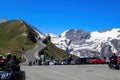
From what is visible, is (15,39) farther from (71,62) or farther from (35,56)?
(71,62)

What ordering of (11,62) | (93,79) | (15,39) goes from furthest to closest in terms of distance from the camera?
(15,39) < (93,79) < (11,62)

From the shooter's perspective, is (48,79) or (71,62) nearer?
(48,79)

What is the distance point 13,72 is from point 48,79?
316 inches

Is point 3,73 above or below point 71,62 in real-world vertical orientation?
below

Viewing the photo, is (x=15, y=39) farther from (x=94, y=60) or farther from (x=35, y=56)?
(x=94, y=60)

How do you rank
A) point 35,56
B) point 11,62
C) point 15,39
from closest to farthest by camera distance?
point 11,62 < point 35,56 < point 15,39

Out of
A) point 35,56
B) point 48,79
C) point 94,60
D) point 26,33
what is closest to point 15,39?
point 26,33

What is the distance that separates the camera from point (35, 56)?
132000 mm

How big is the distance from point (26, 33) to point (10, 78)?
179565mm

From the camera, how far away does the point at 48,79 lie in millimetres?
24609

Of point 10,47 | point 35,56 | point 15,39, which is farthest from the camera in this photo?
point 15,39

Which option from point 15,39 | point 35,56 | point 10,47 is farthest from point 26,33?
point 35,56

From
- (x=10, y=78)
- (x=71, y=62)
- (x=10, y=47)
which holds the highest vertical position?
(x=10, y=47)

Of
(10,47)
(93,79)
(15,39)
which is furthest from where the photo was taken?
(15,39)
